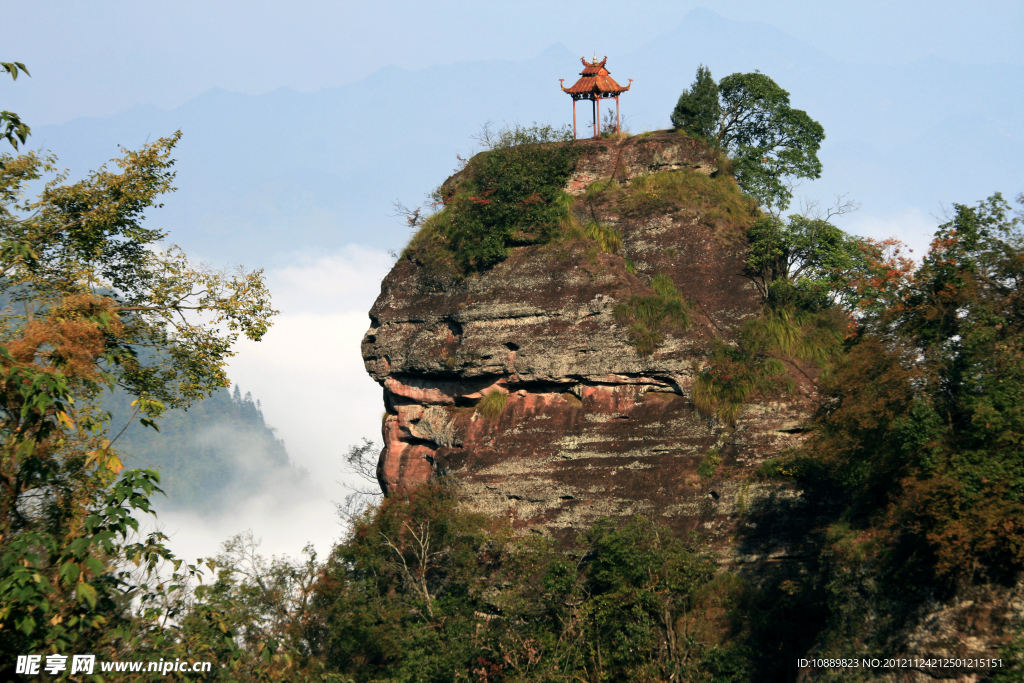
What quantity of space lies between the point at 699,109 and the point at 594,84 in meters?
3.52

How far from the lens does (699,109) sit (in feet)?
93.0

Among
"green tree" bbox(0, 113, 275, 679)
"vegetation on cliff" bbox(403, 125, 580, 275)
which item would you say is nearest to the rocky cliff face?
"vegetation on cliff" bbox(403, 125, 580, 275)

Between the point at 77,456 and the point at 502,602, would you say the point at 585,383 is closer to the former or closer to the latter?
the point at 502,602

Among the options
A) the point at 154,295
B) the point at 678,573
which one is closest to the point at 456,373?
the point at 678,573

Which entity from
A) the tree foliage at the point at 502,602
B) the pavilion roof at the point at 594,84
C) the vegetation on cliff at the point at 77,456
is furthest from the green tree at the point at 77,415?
the pavilion roof at the point at 594,84

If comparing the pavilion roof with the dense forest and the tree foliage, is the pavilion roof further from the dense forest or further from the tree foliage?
the tree foliage

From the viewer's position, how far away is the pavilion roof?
28.1 m

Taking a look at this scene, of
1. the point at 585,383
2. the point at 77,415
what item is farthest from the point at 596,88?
the point at 77,415

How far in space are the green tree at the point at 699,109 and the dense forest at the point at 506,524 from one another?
74.7 inches

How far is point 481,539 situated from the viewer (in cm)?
2092

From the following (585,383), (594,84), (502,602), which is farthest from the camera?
(594,84)

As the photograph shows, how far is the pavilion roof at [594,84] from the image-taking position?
2808cm

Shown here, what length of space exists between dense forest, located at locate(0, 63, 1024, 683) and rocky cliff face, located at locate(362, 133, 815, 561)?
59cm
